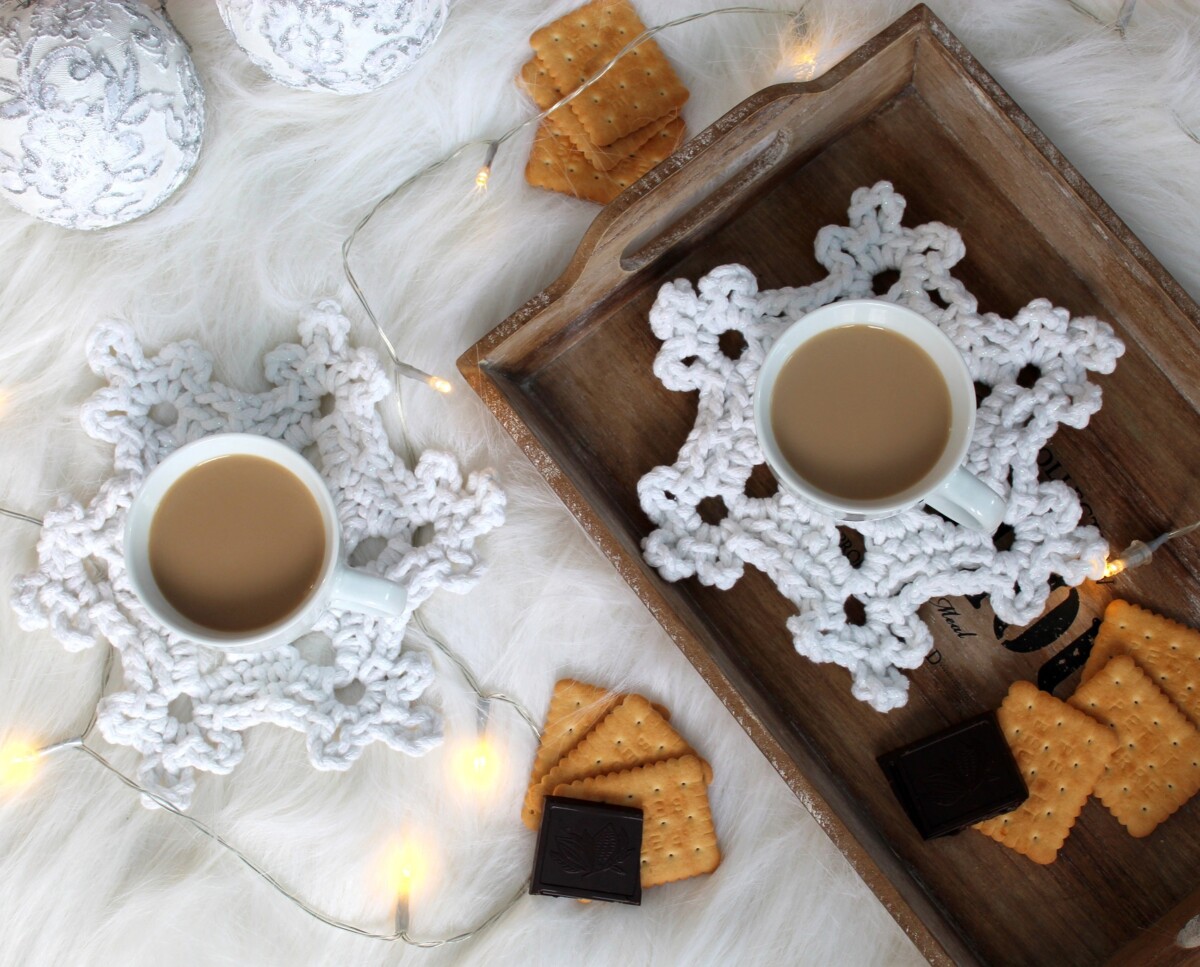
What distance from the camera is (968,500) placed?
0.73 metres

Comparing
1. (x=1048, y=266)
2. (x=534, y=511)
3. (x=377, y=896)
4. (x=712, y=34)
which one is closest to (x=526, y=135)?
(x=712, y=34)

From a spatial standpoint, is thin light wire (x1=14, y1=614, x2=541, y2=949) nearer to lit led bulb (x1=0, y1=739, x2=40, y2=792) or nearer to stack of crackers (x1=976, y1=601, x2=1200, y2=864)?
lit led bulb (x1=0, y1=739, x2=40, y2=792)

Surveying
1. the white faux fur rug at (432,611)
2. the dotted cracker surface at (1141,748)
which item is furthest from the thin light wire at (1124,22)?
the dotted cracker surface at (1141,748)

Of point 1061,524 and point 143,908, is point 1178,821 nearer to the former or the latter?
point 1061,524

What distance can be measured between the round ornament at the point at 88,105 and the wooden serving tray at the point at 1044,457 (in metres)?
0.32

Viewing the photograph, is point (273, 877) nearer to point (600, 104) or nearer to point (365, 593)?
point (365, 593)

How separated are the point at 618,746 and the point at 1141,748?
42cm

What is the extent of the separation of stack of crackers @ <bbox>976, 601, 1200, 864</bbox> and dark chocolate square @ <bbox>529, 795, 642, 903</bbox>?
0.29 m

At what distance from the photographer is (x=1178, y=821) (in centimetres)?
81

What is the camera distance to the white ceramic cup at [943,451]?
727 mm

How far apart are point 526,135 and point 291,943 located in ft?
2.49

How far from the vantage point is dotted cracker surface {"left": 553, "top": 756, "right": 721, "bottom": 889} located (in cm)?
89

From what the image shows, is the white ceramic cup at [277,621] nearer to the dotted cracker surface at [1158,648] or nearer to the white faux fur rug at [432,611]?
the white faux fur rug at [432,611]

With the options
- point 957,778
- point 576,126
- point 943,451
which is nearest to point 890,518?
point 943,451
